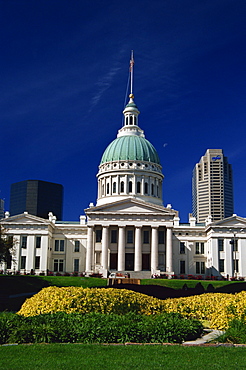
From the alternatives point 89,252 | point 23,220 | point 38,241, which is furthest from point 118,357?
point 23,220

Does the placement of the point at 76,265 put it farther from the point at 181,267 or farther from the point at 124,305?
the point at 124,305

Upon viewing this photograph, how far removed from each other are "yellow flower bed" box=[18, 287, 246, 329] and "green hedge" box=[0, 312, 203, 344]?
2915 mm

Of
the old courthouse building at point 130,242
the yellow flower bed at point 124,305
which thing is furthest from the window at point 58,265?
the yellow flower bed at point 124,305

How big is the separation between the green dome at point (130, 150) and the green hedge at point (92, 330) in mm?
90018

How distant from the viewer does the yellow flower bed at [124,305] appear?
24.3 meters

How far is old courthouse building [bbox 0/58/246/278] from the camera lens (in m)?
90.3

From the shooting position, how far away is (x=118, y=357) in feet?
54.1

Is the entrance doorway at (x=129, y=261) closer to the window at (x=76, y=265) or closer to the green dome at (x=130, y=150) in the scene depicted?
the window at (x=76, y=265)

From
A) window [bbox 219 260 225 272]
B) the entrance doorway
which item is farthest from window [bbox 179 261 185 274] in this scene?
the entrance doorway

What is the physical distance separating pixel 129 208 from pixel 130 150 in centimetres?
2383

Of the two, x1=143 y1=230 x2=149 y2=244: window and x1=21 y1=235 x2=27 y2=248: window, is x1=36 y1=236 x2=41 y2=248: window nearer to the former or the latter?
x1=21 y1=235 x2=27 y2=248: window

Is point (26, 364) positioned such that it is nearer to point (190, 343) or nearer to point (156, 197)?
point (190, 343)

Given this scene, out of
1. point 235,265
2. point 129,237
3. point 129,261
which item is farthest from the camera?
point 129,237

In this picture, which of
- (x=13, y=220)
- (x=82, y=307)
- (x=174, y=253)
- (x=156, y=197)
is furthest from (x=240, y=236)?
(x=82, y=307)
